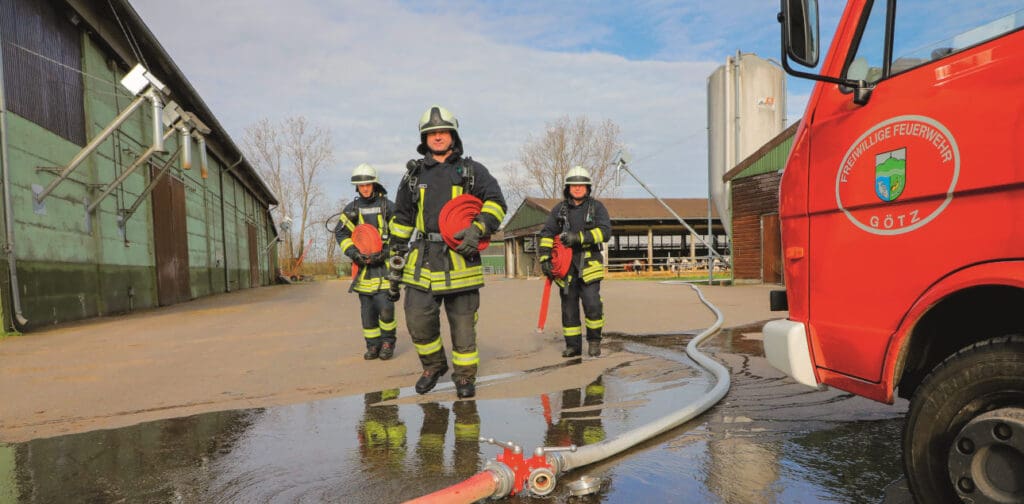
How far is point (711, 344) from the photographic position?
20.7 ft

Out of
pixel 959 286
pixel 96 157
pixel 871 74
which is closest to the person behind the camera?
pixel 959 286

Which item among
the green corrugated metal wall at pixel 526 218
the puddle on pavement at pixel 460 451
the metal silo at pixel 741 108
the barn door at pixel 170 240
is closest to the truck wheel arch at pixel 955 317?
the puddle on pavement at pixel 460 451

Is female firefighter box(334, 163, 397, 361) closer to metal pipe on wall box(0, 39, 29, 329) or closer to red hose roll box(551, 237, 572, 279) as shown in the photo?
red hose roll box(551, 237, 572, 279)

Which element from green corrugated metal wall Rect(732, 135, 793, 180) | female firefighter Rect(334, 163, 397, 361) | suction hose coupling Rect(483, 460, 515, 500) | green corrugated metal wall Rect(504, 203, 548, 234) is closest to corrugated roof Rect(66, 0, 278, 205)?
female firefighter Rect(334, 163, 397, 361)

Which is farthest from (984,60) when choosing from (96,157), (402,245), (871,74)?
(96,157)

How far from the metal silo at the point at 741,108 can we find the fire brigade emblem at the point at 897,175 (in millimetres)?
17259

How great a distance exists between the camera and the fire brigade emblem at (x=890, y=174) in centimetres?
212

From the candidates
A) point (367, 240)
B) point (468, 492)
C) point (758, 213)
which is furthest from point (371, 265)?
point (758, 213)

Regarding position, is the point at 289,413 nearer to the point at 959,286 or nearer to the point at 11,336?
the point at 959,286

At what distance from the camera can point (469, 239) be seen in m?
3.84

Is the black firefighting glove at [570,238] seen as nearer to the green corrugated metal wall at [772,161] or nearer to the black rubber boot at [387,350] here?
the black rubber boot at [387,350]

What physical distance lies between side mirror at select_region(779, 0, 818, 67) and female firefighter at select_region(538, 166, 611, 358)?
127 inches

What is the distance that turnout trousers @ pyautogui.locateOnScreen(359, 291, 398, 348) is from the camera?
5660mm

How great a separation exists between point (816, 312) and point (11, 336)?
30.8 feet
